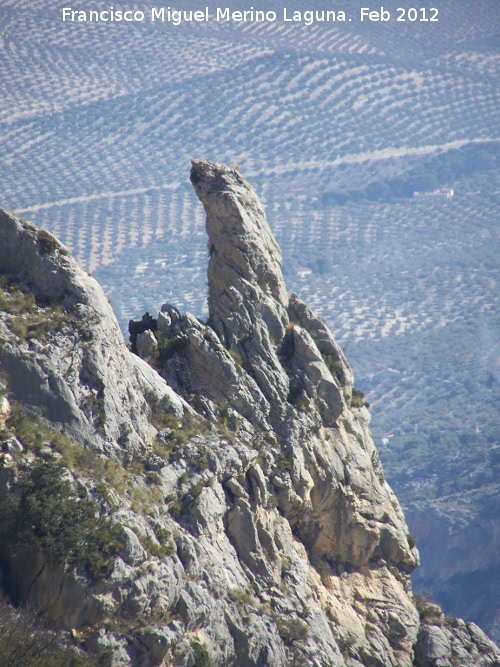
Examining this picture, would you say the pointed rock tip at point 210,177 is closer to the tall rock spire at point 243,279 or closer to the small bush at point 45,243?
the tall rock spire at point 243,279

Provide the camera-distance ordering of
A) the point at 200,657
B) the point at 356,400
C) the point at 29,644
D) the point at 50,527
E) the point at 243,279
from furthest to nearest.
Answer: the point at 356,400 < the point at 243,279 < the point at 200,657 < the point at 50,527 < the point at 29,644

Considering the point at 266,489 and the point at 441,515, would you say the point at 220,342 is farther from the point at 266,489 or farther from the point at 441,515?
the point at 441,515

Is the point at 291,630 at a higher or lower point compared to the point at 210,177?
lower

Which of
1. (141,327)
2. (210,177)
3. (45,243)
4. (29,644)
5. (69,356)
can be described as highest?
(210,177)

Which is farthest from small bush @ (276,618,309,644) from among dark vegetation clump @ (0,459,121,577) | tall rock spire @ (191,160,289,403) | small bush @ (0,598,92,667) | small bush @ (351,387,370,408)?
small bush @ (351,387,370,408)

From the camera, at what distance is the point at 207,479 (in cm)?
3156

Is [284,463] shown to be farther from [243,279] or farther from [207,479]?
[243,279]

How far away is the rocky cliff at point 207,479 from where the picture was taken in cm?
2652

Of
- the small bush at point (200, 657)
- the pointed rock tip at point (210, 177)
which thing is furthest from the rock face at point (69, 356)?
the pointed rock tip at point (210, 177)

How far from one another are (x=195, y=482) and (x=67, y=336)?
273 inches

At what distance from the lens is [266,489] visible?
3378cm

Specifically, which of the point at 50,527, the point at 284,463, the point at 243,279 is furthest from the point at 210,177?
the point at 50,527

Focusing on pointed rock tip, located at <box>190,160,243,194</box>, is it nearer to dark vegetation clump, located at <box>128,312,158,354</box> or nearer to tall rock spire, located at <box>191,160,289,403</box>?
tall rock spire, located at <box>191,160,289,403</box>

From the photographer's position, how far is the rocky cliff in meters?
26.5
